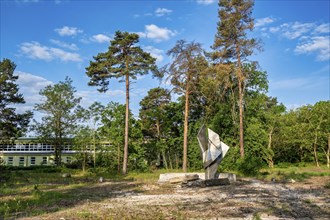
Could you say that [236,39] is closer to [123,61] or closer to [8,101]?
[123,61]

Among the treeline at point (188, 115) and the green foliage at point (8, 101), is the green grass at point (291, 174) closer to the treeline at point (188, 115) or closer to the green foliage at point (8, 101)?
the treeline at point (188, 115)

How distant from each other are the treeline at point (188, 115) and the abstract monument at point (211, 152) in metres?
9.44

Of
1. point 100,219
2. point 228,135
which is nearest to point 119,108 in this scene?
point 228,135

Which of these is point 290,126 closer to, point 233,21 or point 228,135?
point 228,135

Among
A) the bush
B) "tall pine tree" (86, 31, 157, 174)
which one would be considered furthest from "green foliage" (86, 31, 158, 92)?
the bush

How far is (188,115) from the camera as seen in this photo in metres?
34.7

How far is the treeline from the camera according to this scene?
27.7 meters

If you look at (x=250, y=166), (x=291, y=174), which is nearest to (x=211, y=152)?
(x=250, y=166)

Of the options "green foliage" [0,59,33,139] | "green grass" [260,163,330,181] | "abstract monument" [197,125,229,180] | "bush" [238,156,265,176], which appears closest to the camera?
"abstract monument" [197,125,229,180]

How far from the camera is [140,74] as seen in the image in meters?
27.8

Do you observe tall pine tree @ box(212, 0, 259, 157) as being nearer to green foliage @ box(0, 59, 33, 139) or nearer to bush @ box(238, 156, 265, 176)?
bush @ box(238, 156, 265, 176)

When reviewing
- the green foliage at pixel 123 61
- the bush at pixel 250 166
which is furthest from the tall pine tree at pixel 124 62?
the bush at pixel 250 166

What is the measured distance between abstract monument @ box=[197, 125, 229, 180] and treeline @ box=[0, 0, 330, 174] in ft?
31.0

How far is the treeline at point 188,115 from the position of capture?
2772 centimetres
